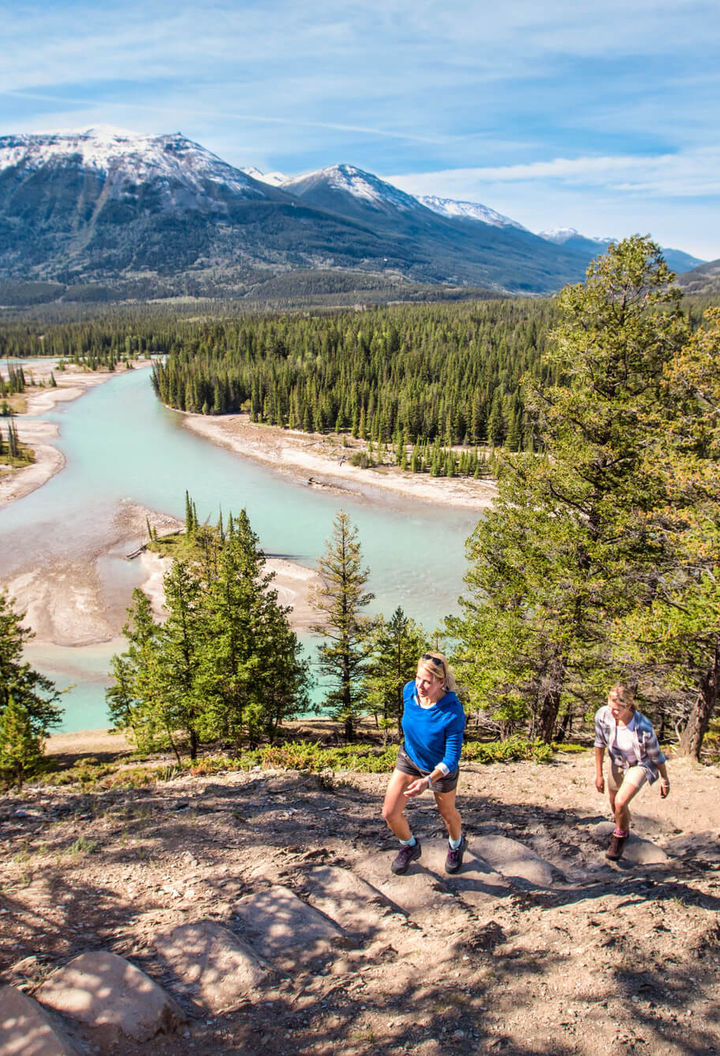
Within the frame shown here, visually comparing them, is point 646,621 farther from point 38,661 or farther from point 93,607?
point 93,607

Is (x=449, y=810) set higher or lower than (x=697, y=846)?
higher

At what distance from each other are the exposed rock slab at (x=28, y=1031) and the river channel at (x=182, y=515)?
29.6 m

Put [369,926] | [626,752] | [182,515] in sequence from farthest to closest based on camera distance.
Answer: [182,515] < [626,752] < [369,926]

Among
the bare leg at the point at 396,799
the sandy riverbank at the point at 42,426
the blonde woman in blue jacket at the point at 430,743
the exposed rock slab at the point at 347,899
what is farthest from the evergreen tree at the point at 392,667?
the sandy riverbank at the point at 42,426

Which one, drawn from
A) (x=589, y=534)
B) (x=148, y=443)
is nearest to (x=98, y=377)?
(x=148, y=443)

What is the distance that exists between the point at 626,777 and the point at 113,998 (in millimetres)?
6436

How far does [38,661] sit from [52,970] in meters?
34.4

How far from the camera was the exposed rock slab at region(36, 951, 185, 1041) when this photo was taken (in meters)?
5.01

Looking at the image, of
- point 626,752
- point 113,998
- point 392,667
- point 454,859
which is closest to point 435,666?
point 454,859

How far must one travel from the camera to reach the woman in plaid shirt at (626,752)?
8.11 metres

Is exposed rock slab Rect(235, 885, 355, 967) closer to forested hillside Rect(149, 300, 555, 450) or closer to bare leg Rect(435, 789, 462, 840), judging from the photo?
bare leg Rect(435, 789, 462, 840)

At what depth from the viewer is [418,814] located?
32.9 ft

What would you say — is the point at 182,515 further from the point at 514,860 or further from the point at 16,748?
the point at 514,860

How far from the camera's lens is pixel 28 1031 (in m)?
4.63
